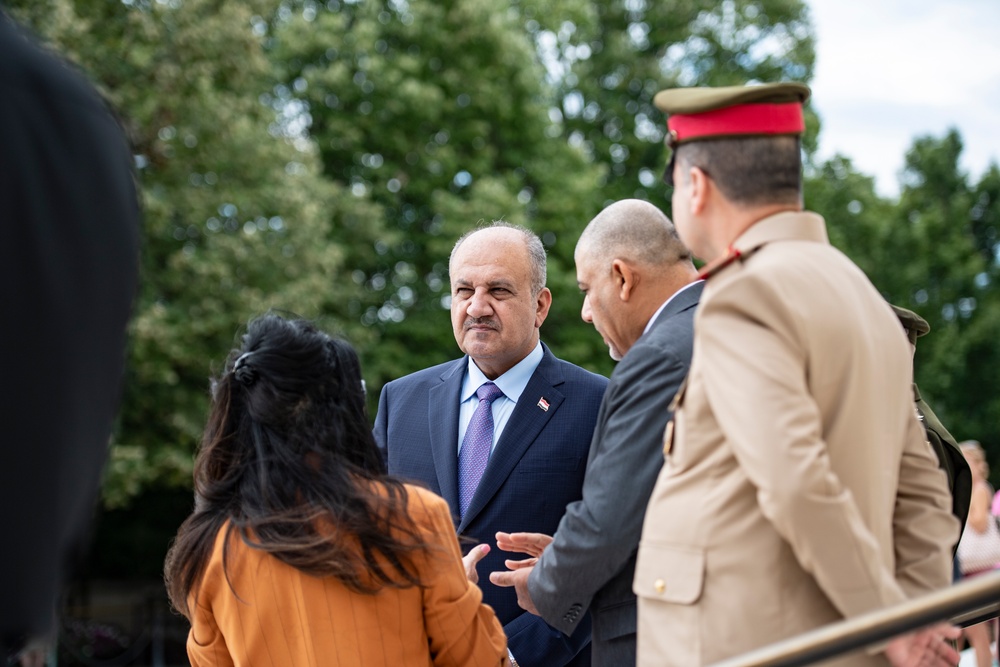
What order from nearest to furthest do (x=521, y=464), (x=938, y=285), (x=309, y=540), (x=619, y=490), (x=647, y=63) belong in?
1. (x=309, y=540)
2. (x=619, y=490)
3. (x=521, y=464)
4. (x=647, y=63)
5. (x=938, y=285)

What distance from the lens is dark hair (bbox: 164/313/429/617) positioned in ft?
8.36

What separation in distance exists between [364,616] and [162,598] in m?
16.4

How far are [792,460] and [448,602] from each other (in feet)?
3.44

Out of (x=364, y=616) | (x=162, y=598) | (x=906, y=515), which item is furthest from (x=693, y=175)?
(x=162, y=598)

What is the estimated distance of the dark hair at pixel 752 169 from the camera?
224 cm

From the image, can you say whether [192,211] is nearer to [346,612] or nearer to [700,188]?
[346,612]

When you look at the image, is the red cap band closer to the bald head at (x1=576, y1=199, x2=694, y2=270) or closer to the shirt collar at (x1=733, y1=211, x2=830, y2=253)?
the shirt collar at (x1=733, y1=211, x2=830, y2=253)

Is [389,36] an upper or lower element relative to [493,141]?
upper

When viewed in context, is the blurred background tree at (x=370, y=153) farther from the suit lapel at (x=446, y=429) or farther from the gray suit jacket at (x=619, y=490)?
the gray suit jacket at (x=619, y=490)

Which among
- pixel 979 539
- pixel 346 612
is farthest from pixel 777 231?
pixel 979 539

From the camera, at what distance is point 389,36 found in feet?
59.0

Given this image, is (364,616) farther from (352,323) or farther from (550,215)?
(550,215)

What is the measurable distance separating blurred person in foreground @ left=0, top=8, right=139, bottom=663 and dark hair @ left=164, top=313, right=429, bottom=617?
143 cm

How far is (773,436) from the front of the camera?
196 cm
